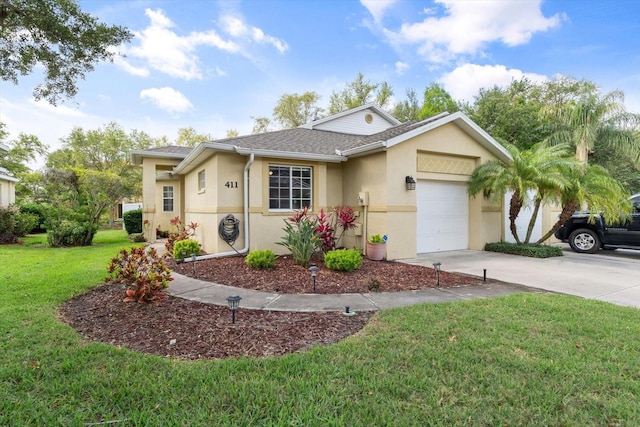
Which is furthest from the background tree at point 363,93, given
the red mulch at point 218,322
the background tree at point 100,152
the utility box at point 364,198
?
the red mulch at point 218,322

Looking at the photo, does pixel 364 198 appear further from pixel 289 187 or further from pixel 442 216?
pixel 442 216

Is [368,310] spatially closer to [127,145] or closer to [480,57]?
[480,57]

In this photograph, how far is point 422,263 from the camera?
27.2 feet

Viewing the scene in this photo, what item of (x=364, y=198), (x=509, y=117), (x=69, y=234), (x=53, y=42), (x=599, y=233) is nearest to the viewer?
(x=53, y=42)

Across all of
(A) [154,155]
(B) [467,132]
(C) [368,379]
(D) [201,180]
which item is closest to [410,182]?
(B) [467,132]

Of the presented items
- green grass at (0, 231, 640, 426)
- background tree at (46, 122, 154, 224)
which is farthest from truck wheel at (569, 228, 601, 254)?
background tree at (46, 122, 154, 224)

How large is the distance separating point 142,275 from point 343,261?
3.74 m

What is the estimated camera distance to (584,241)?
10.2 m

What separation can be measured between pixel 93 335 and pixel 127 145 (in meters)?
31.4

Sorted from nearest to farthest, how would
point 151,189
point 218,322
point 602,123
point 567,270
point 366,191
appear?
1. point 218,322
2. point 567,270
3. point 366,191
4. point 151,189
5. point 602,123

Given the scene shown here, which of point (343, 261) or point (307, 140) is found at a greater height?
point (307, 140)

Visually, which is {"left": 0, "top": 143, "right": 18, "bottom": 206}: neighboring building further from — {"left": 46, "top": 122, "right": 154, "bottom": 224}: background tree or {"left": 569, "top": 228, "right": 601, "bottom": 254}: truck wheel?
{"left": 569, "top": 228, "right": 601, "bottom": 254}: truck wheel

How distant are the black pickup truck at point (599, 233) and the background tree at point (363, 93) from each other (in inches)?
952

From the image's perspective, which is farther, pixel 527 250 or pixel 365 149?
pixel 527 250
